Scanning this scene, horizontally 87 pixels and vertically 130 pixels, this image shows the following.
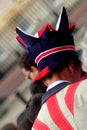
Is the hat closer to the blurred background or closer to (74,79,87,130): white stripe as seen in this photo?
(74,79,87,130): white stripe

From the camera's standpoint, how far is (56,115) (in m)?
2.14

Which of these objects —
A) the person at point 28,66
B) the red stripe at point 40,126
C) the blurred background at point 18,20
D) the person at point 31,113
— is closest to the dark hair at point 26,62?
the person at point 28,66

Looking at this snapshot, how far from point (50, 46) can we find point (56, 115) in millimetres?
422


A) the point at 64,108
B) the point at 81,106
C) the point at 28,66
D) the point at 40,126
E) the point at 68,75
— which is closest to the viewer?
the point at 81,106

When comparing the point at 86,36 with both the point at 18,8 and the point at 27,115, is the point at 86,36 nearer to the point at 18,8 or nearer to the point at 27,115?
the point at 27,115

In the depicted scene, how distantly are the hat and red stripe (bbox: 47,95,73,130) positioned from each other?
0.26m

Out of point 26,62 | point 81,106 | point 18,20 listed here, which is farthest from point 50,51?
point 18,20

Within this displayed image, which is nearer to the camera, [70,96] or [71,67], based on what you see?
[70,96]

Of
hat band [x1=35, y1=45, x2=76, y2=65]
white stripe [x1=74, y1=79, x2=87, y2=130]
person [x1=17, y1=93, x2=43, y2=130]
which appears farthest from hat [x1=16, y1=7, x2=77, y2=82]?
person [x1=17, y1=93, x2=43, y2=130]

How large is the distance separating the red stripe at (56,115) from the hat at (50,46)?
0.87 feet

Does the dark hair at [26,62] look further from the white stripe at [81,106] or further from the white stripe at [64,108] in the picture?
the white stripe at [81,106]

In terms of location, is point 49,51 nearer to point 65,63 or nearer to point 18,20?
point 65,63

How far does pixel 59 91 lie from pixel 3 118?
9581 mm

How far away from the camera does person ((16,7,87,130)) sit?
2.16 meters
